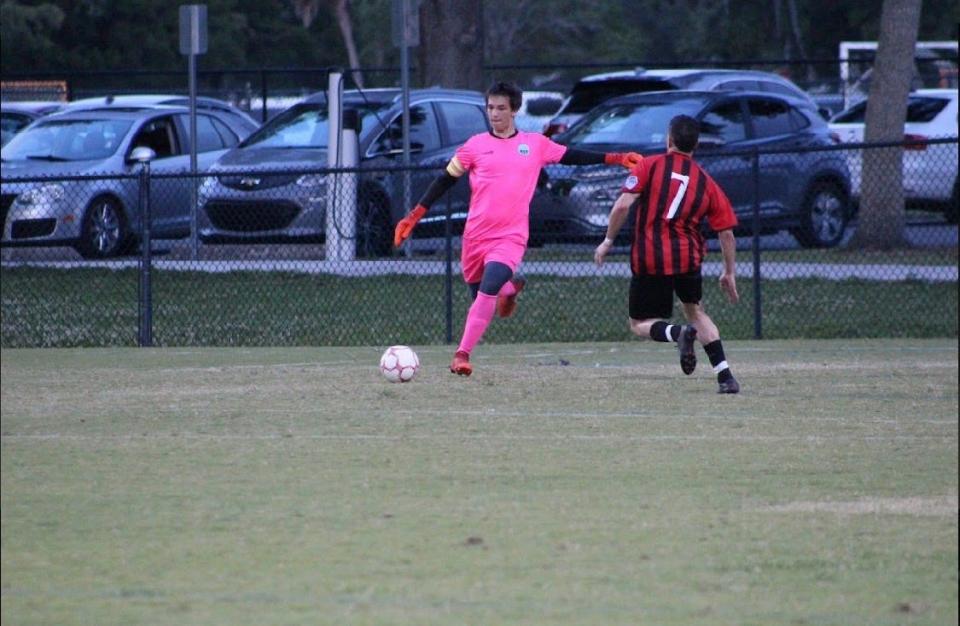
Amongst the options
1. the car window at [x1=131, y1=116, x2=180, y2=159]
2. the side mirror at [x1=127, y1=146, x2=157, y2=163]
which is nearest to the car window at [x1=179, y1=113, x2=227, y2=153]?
the car window at [x1=131, y1=116, x2=180, y2=159]

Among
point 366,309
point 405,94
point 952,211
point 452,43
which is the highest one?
point 452,43

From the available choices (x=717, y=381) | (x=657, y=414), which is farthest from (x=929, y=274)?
(x=657, y=414)

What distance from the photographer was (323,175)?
16891 mm

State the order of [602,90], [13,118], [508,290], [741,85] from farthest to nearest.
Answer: [13,118] < [602,90] < [741,85] < [508,290]

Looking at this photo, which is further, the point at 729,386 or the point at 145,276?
the point at 145,276

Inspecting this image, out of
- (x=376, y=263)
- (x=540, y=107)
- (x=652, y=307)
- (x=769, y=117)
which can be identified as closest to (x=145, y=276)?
(x=376, y=263)

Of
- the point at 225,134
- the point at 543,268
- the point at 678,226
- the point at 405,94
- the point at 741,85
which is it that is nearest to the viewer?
the point at 678,226

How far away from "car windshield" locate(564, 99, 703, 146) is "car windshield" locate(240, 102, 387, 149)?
231 cm

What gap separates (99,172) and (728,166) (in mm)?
7049

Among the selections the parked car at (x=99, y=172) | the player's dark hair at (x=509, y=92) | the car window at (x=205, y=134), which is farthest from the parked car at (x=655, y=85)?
the player's dark hair at (x=509, y=92)

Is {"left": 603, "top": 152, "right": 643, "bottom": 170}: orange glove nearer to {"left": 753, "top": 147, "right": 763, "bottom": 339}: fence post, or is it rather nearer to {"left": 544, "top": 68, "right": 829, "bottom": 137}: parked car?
{"left": 753, "top": 147, "right": 763, "bottom": 339}: fence post

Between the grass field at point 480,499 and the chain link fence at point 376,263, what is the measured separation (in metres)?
3.59

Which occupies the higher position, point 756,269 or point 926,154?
point 926,154

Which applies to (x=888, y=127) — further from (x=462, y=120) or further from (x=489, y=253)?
(x=489, y=253)
